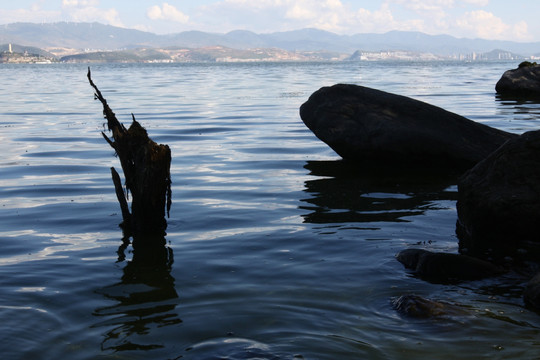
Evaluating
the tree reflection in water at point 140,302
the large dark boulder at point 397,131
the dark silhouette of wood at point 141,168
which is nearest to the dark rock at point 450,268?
the tree reflection in water at point 140,302

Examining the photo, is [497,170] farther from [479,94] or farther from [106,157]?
[479,94]

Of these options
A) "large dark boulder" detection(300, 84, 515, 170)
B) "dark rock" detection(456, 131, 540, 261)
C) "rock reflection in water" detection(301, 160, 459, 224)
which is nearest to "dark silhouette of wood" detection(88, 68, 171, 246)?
"rock reflection in water" detection(301, 160, 459, 224)

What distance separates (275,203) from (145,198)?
2.81 m

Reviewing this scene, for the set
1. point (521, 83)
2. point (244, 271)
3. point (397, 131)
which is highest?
point (521, 83)

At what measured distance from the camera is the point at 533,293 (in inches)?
223

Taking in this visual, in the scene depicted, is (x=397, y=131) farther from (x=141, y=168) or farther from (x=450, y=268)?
(x=141, y=168)

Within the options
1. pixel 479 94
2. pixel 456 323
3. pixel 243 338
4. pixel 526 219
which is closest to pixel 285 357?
pixel 243 338

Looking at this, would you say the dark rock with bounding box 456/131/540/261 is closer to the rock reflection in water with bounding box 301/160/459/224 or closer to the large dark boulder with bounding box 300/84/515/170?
the rock reflection in water with bounding box 301/160/459/224

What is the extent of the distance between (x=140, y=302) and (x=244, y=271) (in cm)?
126

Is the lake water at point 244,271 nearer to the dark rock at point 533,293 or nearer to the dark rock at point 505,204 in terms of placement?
the dark rock at point 533,293

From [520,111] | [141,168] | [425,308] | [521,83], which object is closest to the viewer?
[425,308]

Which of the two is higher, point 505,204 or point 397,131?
point 397,131

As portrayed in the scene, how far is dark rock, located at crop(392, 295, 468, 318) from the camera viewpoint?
213 inches

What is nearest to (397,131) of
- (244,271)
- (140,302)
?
(244,271)
